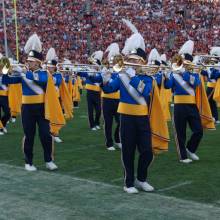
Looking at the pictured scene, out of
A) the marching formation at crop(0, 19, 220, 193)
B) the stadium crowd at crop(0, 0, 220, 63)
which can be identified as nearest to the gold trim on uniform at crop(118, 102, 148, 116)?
the marching formation at crop(0, 19, 220, 193)

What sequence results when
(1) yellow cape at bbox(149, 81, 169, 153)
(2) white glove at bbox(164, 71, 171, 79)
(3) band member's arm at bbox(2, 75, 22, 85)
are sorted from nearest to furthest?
(1) yellow cape at bbox(149, 81, 169, 153) < (3) band member's arm at bbox(2, 75, 22, 85) < (2) white glove at bbox(164, 71, 171, 79)

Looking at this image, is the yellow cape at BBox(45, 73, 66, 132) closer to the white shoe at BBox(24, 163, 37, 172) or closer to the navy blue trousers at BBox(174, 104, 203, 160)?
the white shoe at BBox(24, 163, 37, 172)

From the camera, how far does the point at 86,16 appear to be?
33344 millimetres

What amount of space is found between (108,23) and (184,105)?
26.5m

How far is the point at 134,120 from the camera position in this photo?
6.14 m

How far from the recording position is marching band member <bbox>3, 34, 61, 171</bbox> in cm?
740

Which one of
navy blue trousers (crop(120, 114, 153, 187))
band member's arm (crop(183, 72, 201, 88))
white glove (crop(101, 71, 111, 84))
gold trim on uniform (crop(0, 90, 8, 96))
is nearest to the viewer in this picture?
navy blue trousers (crop(120, 114, 153, 187))

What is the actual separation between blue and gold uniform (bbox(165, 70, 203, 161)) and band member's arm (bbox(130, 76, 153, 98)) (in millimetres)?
1811

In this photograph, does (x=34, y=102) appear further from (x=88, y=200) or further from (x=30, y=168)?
(x=88, y=200)

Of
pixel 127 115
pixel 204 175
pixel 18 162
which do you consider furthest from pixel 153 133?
pixel 18 162

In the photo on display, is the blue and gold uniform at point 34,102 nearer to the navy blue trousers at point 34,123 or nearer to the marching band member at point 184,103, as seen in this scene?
the navy blue trousers at point 34,123

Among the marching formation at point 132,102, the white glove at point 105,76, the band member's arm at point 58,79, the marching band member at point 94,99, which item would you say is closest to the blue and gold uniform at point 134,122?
the marching formation at point 132,102

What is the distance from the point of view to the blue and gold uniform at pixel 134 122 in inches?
241

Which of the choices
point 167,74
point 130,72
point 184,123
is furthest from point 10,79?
point 184,123
